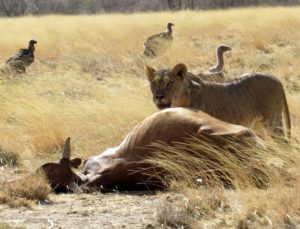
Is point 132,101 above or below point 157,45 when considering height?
above

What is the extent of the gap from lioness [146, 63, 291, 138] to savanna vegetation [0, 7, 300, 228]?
2.41 ft

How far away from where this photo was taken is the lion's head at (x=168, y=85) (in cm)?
822

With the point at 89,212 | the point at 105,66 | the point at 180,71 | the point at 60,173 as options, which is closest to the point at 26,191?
the point at 60,173

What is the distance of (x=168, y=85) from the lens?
8297 millimetres

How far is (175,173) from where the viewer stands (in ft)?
22.0

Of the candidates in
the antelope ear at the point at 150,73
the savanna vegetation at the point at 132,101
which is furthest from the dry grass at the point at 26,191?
the antelope ear at the point at 150,73

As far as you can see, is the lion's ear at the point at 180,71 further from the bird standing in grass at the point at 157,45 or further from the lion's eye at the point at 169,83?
the bird standing in grass at the point at 157,45

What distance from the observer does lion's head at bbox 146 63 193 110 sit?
27.0 feet

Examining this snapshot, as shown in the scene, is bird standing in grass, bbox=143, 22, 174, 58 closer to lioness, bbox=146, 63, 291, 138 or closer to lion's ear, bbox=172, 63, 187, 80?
lioness, bbox=146, 63, 291, 138

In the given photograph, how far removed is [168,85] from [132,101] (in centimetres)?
325

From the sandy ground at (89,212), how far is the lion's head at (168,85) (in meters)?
1.65

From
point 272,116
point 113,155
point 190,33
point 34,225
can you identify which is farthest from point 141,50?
point 34,225

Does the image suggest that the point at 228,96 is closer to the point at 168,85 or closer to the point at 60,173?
the point at 168,85

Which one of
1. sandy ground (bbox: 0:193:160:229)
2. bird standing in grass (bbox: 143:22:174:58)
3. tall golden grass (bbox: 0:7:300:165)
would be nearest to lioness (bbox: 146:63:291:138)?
tall golden grass (bbox: 0:7:300:165)
